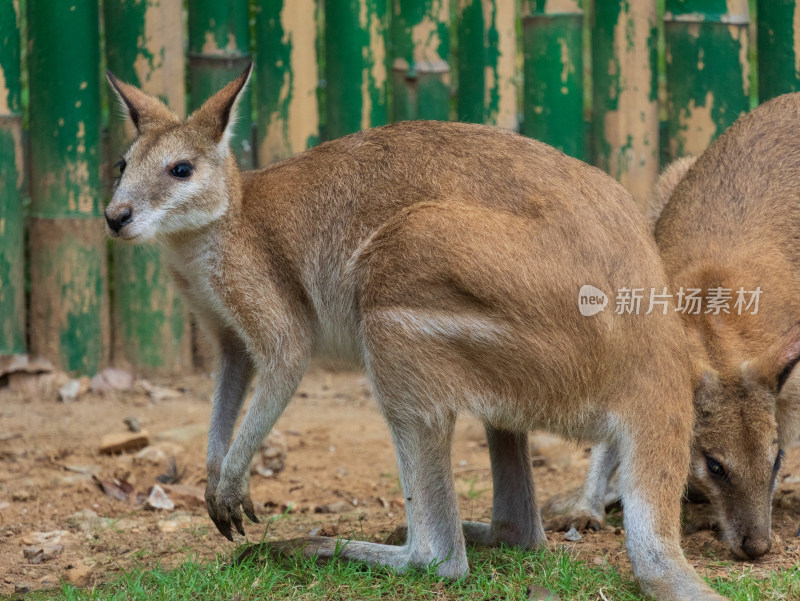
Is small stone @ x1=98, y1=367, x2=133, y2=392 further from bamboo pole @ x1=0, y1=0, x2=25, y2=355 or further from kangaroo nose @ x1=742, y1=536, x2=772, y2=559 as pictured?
kangaroo nose @ x1=742, y1=536, x2=772, y2=559

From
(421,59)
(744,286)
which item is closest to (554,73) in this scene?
(421,59)

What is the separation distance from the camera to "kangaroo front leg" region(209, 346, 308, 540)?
4094mm

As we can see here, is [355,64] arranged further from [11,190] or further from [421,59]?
[11,190]

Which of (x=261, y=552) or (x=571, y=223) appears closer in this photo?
(x=571, y=223)

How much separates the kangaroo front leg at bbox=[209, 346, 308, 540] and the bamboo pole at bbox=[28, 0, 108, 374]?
8.24 feet

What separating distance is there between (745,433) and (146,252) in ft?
11.8

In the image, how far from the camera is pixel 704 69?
620 centimetres

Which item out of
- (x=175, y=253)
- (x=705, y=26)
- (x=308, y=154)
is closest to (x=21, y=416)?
(x=175, y=253)

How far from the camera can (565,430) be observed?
3830mm

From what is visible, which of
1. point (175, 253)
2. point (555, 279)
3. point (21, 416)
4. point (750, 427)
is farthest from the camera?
point (21, 416)

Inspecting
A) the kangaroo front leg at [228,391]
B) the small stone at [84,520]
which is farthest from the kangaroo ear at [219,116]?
the small stone at [84,520]

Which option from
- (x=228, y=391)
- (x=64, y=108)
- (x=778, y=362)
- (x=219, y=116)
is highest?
(x=64, y=108)

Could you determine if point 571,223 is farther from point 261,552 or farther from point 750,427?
point 261,552

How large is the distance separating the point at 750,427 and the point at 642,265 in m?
0.78
